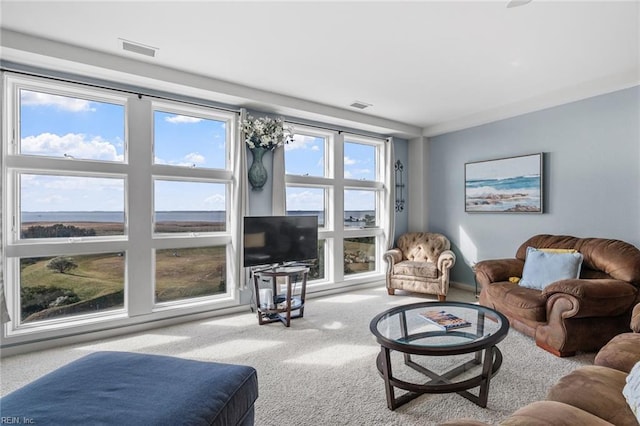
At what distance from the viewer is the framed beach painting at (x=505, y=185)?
4.16 metres

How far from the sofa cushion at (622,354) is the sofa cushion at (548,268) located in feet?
4.61

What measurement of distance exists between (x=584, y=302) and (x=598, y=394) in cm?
155

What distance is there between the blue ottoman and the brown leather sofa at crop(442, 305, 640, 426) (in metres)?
0.89

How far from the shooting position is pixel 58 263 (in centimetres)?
311

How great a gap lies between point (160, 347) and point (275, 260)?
56.6 inches

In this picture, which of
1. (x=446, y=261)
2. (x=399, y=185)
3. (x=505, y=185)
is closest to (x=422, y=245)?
(x=446, y=261)

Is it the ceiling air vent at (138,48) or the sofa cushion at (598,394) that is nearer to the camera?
the sofa cushion at (598,394)

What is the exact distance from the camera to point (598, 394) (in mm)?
1375

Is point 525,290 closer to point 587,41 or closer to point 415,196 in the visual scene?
point 587,41

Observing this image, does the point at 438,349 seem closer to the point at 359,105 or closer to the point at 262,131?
the point at 262,131

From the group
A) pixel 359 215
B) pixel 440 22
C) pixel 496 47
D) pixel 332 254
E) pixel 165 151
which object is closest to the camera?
pixel 440 22

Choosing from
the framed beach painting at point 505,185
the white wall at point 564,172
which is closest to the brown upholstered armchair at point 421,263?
the white wall at point 564,172

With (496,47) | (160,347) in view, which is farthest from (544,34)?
(160,347)

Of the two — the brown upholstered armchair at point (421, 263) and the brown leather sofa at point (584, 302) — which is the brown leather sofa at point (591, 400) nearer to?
the brown leather sofa at point (584, 302)
